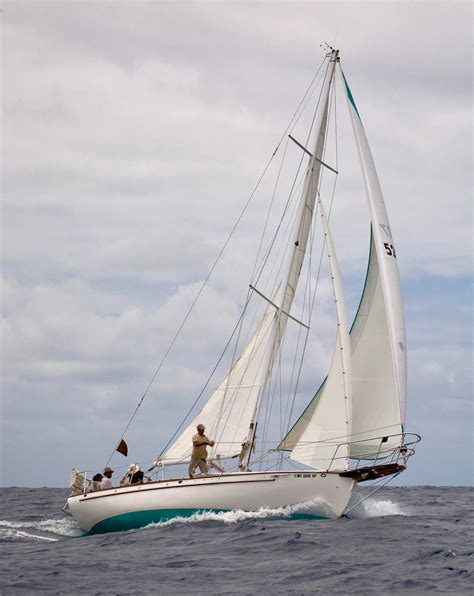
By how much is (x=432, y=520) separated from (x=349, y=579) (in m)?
11.2

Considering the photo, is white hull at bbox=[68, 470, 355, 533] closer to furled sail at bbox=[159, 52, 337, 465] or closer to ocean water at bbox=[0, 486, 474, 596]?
ocean water at bbox=[0, 486, 474, 596]

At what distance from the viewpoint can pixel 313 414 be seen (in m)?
22.1

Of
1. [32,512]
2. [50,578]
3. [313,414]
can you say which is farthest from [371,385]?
[32,512]

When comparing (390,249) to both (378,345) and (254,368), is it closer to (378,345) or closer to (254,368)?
(378,345)

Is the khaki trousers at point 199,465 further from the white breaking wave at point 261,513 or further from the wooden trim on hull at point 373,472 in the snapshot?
the wooden trim on hull at point 373,472

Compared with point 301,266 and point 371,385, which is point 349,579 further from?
point 301,266

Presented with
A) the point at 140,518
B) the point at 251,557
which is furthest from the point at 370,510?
the point at 251,557

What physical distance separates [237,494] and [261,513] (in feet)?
2.28

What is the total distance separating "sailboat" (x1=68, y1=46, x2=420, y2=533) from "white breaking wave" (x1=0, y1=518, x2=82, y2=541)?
115 centimetres

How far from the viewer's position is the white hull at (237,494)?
66.7 feet

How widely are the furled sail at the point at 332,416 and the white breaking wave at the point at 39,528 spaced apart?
21.2ft

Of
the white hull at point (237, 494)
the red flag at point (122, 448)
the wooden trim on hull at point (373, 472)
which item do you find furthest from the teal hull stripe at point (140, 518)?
the red flag at point (122, 448)

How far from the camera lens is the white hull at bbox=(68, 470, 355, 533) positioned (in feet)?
66.7

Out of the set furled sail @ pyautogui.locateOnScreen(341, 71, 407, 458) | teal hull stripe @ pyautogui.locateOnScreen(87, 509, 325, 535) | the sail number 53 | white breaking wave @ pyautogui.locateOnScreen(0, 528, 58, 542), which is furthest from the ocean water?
the sail number 53
